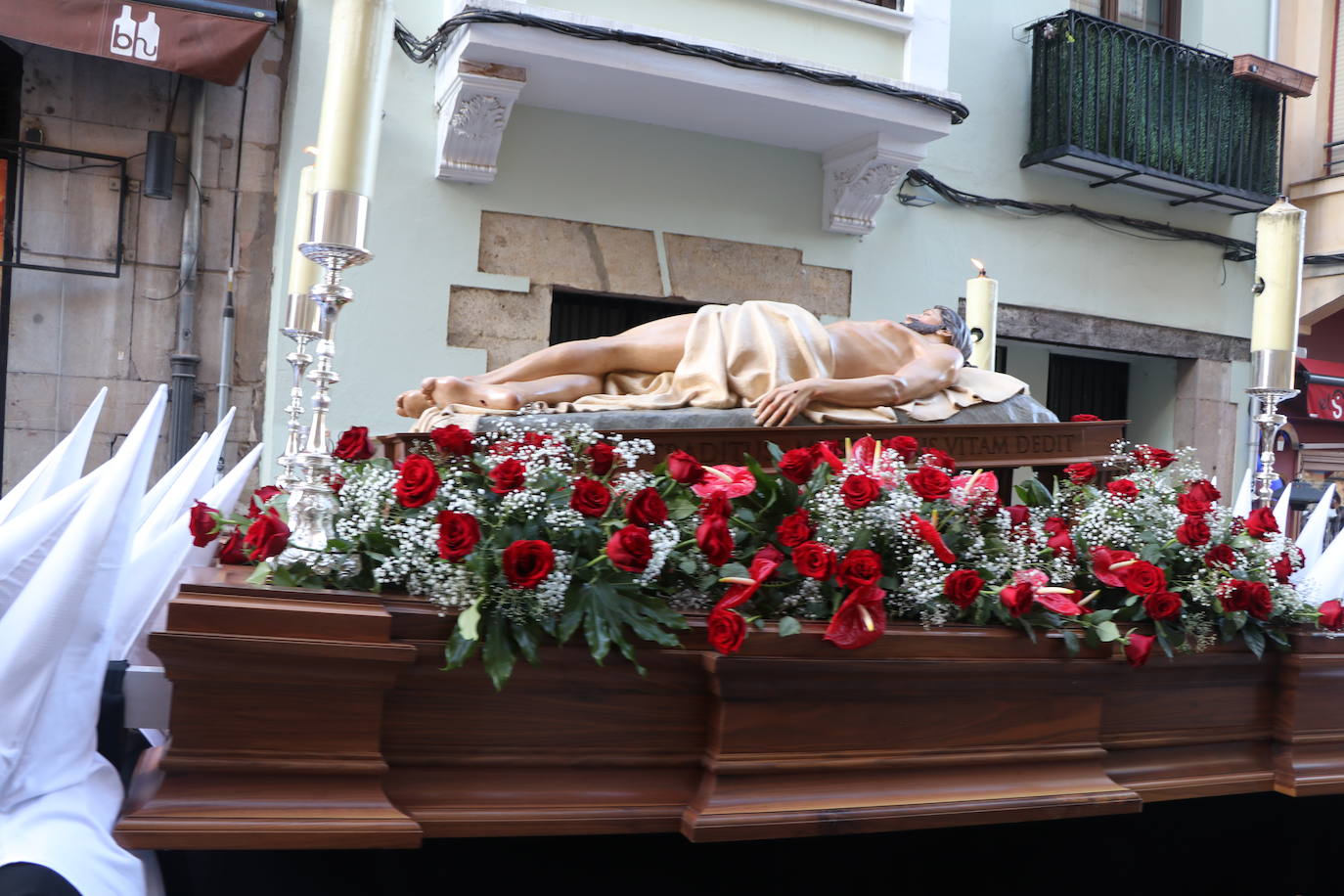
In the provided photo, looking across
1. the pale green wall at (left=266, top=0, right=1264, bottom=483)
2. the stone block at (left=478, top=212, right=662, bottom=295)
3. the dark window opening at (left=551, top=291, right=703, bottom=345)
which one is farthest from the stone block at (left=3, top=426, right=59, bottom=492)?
the dark window opening at (left=551, top=291, right=703, bottom=345)

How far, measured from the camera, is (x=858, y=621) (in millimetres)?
1383

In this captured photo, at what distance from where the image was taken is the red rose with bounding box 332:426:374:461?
1.62 meters

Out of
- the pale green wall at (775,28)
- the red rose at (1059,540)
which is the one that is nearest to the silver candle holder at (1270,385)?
the red rose at (1059,540)

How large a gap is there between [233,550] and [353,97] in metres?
0.67

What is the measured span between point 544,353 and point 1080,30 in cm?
437

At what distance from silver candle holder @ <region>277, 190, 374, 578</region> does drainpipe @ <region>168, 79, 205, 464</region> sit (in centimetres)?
342

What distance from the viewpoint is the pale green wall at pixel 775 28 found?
471cm

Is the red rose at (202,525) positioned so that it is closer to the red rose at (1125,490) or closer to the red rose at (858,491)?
the red rose at (858,491)

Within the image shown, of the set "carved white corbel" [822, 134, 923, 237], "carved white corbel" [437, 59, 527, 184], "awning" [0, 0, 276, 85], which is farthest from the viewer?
"carved white corbel" [822, 134, 923, 237]

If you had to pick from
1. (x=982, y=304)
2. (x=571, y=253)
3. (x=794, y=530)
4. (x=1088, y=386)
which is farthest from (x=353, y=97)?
(x=1088, y=386)

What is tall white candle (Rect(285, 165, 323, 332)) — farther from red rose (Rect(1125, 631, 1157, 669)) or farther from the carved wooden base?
red rose (Rect(1125, 631, 1157, 669))

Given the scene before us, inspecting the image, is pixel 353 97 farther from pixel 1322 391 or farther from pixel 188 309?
pixel 1322 391

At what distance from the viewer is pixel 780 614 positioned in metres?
1.47

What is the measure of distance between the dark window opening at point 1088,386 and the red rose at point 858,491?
5694 mm
